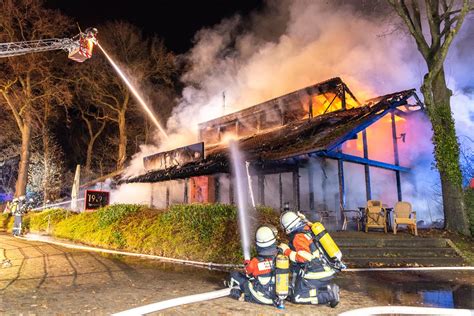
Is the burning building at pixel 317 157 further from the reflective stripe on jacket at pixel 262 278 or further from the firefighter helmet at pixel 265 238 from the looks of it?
the reflective stripe on jacket at pixel 262 278

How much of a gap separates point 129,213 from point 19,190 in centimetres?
1606

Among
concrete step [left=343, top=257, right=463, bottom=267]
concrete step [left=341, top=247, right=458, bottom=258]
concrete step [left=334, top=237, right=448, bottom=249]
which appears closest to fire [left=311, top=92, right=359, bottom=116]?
concrete step [left=334, top=237, right=448, bottom=249]

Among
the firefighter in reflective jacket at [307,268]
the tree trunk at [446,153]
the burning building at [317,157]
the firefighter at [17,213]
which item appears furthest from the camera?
the firefighter at [17,213]

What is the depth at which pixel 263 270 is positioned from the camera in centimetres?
468

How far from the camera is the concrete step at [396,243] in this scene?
30.2 ft

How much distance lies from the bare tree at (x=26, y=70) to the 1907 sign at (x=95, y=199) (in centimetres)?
1238

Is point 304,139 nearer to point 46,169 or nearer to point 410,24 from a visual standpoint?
point 410,24

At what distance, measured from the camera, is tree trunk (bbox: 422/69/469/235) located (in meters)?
11.3

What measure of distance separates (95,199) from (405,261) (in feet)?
38.9

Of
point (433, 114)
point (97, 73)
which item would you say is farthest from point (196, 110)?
point (433, 114)

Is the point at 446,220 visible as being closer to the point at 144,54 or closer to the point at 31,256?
the point at 31,256

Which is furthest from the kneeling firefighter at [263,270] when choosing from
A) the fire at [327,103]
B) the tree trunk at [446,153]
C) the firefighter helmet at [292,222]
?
the fire at [327,103]

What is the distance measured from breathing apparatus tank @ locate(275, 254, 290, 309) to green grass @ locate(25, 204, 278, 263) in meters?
3.35

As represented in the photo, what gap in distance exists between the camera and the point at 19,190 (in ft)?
75.9
